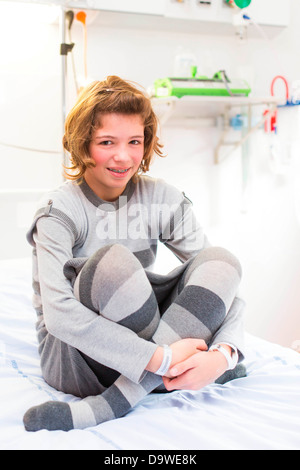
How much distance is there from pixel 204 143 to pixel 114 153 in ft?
3.94

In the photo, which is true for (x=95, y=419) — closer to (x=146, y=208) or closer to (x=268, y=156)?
(x=146, y=208)

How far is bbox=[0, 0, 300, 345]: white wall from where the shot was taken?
1914mm

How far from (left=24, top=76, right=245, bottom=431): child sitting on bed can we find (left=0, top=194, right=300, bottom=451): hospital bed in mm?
37

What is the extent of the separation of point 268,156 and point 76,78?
2.84 feet

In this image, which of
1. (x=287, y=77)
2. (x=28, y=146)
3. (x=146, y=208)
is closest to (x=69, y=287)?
(x=146, y=208)

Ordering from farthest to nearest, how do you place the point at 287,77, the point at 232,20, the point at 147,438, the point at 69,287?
the point at 287,77 < the point at 232,20 < the point at 69,287 < the point at 147,438

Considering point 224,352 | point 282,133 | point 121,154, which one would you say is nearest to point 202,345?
point 224,352

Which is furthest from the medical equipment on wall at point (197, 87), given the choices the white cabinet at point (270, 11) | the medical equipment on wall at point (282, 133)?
the white cabinet at point (270, 11)

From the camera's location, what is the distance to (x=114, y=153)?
111cm

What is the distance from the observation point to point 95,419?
2.77 ft

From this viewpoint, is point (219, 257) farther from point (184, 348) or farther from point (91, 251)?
point (91, 251)

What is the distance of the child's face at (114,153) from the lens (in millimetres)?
1101
